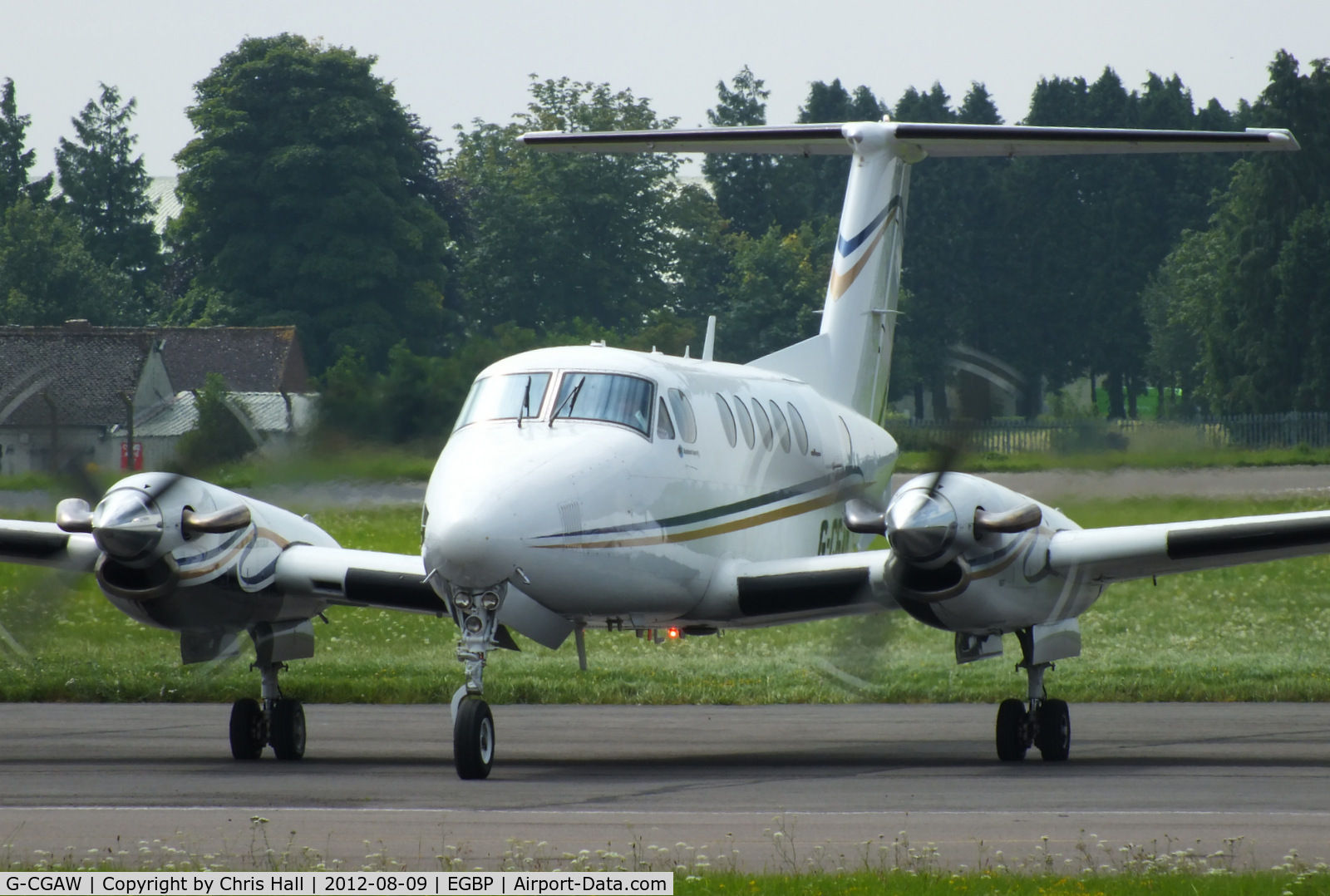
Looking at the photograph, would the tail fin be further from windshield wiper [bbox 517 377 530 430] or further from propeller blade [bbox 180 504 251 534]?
propeller blade [bbox 180 504 251 534]

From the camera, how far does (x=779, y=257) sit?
7762 centimetres

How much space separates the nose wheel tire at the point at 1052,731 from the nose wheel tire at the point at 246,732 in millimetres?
6727

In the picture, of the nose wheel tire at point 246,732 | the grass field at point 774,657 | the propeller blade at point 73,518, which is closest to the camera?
the propeller blade at point 73,518

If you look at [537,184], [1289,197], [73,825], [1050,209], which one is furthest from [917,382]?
[73,825]

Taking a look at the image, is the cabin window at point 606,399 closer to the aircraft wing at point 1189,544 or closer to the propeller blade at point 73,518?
the aircraft wing at point 1189,544

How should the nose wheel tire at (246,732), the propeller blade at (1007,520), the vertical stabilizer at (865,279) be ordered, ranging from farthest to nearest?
the vertical stabilizer at (865,279)
the nose wheel tire at (246,732)
the propeller blade at (1007,520)

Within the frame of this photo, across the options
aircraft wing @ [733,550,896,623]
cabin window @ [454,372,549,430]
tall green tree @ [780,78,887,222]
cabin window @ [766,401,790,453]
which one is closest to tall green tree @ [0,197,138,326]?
tall green tree @ [780,78,887,222]

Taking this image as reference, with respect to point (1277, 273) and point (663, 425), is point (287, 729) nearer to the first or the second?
point (663, 425)

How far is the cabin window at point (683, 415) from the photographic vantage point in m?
13.9

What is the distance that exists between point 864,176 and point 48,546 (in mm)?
10263

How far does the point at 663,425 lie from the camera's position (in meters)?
13.7

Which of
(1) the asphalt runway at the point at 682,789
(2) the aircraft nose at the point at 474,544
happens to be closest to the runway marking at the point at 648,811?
(1) the asphalt runway at the point at 682,789

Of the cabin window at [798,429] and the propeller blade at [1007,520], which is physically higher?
the cabin window at [798,429]

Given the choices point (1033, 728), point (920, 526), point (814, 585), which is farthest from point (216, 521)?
point (1033, 728)
